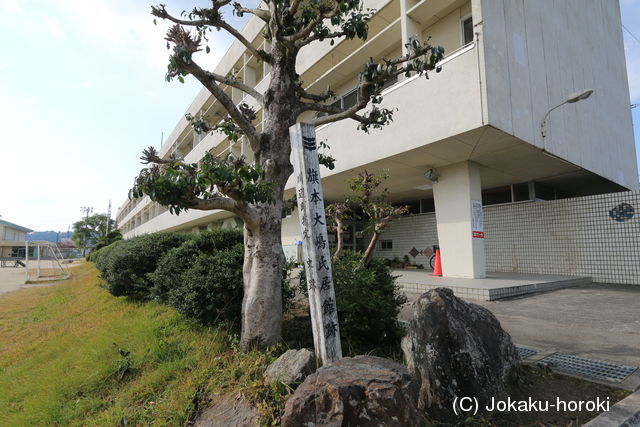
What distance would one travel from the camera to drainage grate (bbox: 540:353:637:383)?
3130 millimetres

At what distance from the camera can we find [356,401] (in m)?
1.94

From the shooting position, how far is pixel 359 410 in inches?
75.5

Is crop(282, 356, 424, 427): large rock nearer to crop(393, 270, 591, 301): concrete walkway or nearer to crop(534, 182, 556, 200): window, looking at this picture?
crop(393, 270, 591, 301): concrete walkway

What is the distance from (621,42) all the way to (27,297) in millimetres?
24811

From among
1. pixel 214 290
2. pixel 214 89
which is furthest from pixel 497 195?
pixel 214 89

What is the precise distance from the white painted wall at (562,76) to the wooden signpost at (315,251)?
15.5 feet

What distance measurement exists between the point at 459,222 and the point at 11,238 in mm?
67396

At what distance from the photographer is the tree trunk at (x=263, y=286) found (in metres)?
3.59

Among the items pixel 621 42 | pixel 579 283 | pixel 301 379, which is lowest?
pixel 579 283

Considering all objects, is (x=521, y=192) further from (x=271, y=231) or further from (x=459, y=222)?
(x=271, y=231)

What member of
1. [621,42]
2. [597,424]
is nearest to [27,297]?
[597,424]

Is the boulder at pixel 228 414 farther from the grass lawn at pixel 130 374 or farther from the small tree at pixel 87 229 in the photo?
the small tree at pixel 87 229

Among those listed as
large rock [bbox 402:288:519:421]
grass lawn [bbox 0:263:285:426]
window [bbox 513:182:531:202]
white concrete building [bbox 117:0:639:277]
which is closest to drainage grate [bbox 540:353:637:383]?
large rock [bbox 402:288:519:421]

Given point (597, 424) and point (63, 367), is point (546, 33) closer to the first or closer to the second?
point (597, 424)
